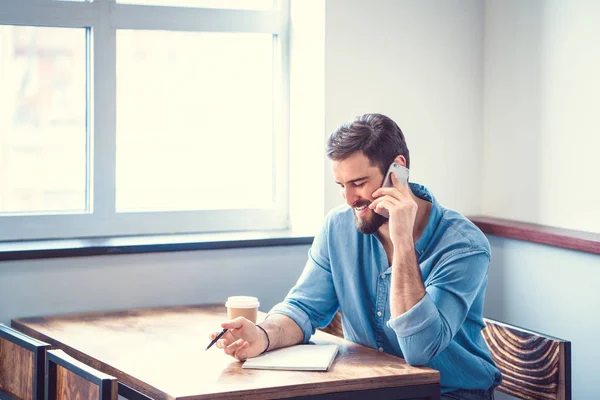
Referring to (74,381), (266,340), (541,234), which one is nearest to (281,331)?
(266,340)

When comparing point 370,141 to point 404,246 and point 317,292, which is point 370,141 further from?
point 317,292

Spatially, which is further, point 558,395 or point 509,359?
point 509,359

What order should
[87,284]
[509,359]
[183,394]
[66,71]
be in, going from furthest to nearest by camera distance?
1. [66,71]
2. [87,284]
3. [509,359]
4. [183,394]

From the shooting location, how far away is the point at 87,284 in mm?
3035

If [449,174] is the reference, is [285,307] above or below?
below

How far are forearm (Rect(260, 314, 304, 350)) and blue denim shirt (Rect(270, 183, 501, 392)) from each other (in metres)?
0.03

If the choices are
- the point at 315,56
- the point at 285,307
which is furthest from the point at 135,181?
the point at 285,307

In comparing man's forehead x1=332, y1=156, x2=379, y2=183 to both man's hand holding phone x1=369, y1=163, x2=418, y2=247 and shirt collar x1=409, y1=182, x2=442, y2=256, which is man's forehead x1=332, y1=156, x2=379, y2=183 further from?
shirt collar x1=409, y1=182, x2=442, y2=256

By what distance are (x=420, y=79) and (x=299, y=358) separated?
65.5 inches

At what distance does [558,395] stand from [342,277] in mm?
651

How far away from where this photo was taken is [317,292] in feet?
8.51

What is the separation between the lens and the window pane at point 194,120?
341 cm

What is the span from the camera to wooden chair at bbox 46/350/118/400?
183 cm

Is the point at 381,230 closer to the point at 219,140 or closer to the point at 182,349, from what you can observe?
the point at 182,349
